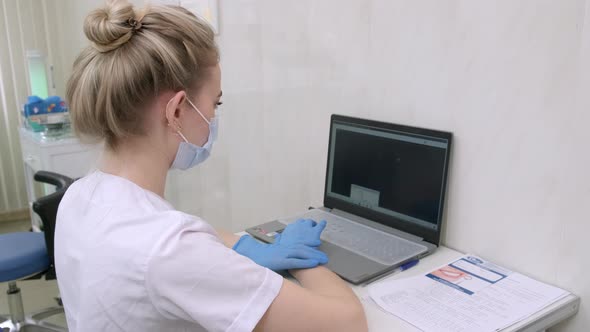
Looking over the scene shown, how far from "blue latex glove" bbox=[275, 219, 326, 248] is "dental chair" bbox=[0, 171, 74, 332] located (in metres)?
1.13

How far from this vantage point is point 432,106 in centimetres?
137

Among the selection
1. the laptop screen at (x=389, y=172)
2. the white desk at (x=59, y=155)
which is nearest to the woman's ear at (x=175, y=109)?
the laptop screen at (x=389, y=172)

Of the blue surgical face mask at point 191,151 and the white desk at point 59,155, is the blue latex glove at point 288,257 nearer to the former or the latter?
the blue surgical face mask at point 191,151

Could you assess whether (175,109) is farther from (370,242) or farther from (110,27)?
(370,242)

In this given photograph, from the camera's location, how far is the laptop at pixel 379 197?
1.32 metres

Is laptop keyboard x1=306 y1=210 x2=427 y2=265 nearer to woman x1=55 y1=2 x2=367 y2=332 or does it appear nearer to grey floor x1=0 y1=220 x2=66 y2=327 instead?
woman x1=55 y1=2 x2=367 y2=332

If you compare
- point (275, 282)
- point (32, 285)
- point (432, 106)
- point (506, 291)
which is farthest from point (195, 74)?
point (32, 285)

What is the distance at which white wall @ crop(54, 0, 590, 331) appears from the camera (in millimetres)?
1106

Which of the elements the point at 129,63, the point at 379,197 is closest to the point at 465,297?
the point at 379,197

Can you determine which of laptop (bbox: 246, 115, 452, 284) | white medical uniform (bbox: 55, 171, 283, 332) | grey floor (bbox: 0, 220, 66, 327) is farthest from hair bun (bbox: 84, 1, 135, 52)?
grey floor (bbox: 0, 220, 66, 327)

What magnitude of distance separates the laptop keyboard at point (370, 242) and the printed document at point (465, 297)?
84 mm

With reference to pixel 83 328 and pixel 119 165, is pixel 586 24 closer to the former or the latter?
pixel 119 165

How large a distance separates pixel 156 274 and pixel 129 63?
36 cm

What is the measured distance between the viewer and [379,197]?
1488mm
